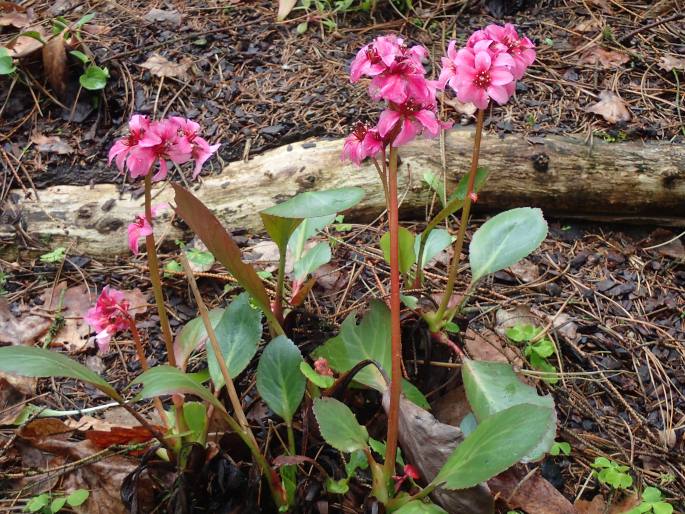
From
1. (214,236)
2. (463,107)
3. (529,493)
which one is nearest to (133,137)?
(214,236)

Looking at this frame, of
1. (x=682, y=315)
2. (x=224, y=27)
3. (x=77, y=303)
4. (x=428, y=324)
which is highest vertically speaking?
(x=224, y=27)

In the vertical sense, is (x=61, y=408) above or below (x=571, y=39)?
below

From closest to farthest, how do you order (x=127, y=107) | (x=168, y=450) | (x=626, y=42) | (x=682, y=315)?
1. (x=168, y=450)
2. (x=682, y=315)
3. (x=127, y=107)
4. (x=626, y=42)

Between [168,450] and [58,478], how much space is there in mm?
373

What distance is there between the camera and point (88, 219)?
2.45 m

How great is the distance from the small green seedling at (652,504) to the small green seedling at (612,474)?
0.15 feet

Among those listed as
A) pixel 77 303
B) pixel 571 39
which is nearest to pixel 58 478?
pixel 77 303

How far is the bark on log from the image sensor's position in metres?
2.47

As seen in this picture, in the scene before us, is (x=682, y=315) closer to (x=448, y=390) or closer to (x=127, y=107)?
(x=448, y=390)

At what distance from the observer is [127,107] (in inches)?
113

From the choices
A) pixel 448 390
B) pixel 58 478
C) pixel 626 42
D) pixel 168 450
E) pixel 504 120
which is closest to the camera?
pixel 168 450

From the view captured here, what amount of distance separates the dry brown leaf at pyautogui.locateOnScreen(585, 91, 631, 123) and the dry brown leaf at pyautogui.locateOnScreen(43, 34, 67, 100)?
236 cm

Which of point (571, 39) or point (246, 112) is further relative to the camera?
point (571, 39)

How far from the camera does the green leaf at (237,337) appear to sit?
1.56m
